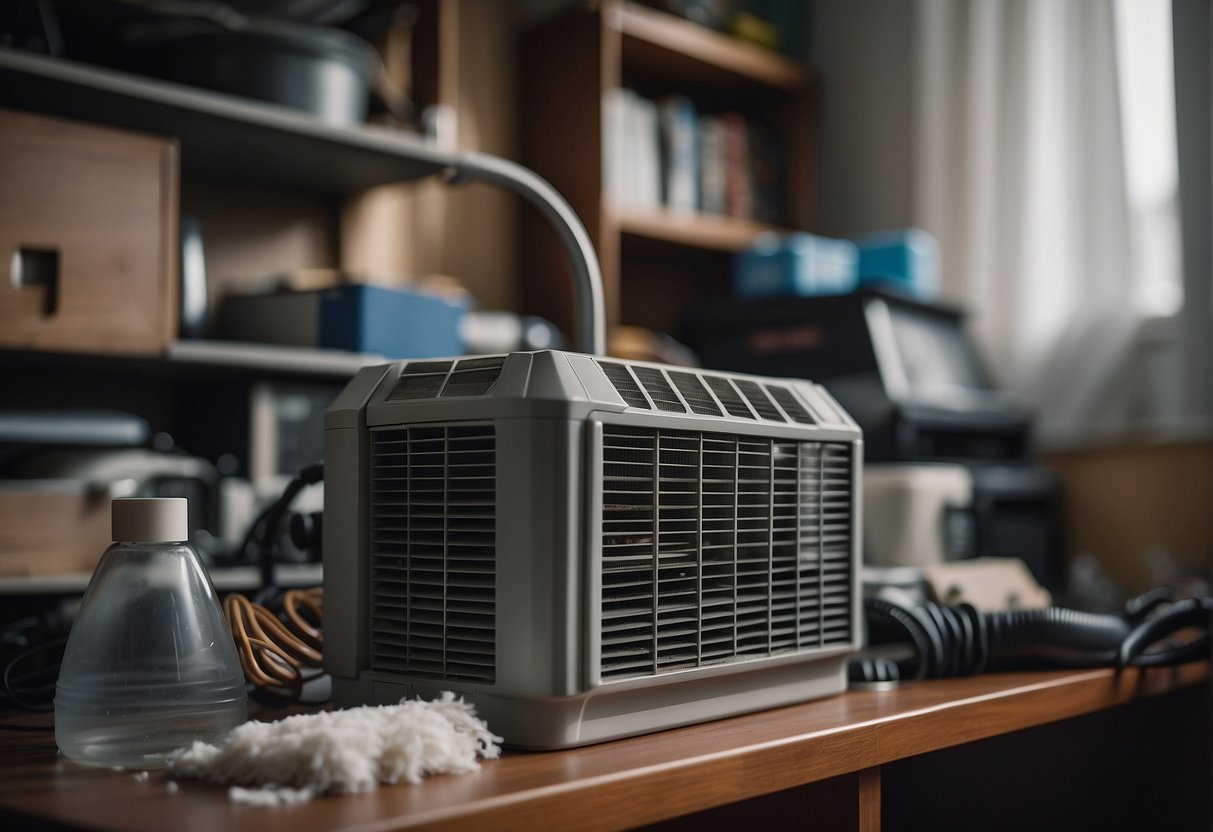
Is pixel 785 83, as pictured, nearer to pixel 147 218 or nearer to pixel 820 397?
pixel 147 218

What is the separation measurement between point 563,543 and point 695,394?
0.16 metres

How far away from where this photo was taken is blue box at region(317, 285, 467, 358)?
1.56 metres

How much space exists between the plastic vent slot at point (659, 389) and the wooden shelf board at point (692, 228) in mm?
1450

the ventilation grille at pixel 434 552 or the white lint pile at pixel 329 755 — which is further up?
the ventilation grille at pixel 434 552

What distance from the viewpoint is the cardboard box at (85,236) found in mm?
1264

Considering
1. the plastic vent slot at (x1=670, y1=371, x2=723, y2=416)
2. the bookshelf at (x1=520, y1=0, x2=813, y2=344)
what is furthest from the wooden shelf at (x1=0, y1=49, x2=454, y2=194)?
the plastic vent slot at (x1=670, y1=371, x2=723, y2=416)

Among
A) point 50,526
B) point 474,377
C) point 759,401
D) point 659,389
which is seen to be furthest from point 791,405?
point 50,526

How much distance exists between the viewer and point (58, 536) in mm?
1259

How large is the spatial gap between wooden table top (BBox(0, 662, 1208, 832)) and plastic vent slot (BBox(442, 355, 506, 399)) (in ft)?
0.68

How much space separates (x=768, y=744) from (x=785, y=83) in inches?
80.9

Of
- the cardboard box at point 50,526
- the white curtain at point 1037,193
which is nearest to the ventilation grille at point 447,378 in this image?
the cardboard box at point 50,526

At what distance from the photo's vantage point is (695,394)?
2.38ft

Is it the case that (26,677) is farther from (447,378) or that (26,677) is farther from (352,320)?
(352,320)

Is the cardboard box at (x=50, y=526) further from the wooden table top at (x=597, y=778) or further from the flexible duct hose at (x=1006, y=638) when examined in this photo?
the flexible duct hose at (x=1006, y=638)
